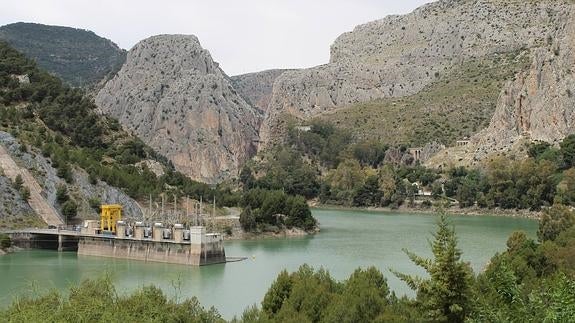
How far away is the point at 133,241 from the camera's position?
179 feet

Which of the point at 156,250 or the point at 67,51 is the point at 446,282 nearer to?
the point at 156,250

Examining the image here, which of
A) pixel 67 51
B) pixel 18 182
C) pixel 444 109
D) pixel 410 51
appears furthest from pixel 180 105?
pixel 18 182

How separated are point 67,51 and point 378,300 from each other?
163350 mm

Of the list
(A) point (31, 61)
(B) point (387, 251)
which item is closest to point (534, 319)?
(B) point (387, 251)

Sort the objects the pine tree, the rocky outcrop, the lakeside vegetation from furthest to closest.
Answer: the rocky outcrop < the pine tree < the lakeside vegetation

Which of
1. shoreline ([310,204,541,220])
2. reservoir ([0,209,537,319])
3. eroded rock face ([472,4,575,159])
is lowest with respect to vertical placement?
reservoir ([0,209,537,319])

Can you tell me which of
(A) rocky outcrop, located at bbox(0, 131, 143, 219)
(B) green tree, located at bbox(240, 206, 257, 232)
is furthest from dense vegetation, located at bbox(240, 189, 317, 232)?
(A) rocky outcrop, located at bbox(0, 131, 143, 219)

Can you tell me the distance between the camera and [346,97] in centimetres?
16700

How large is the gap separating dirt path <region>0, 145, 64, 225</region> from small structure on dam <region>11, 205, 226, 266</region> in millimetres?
3054

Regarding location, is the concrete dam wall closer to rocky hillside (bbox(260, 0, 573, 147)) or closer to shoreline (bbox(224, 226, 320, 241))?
shoreline (bbox(224, 226, 320, 241))

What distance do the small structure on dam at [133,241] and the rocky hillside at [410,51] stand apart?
96.0 m

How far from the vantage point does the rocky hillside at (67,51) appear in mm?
167000

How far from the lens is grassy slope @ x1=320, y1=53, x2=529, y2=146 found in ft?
430

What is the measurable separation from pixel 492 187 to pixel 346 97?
2879 inches
